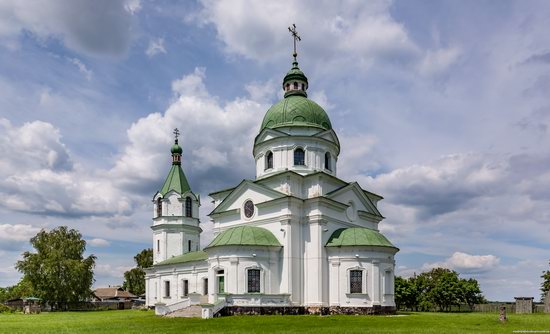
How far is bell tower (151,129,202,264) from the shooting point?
51.5 m

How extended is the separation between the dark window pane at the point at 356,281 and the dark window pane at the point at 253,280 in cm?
639

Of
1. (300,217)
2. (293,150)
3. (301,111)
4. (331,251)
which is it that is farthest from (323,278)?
(301,111)

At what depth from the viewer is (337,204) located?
36938 mm

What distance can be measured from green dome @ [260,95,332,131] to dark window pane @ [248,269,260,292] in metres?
12.8

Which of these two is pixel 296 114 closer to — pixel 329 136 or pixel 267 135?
pixel 267 135

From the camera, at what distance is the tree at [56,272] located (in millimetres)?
55031

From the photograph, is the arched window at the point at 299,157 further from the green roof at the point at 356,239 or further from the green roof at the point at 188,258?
the green roof at the point at 188,258

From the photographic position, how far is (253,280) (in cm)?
3428

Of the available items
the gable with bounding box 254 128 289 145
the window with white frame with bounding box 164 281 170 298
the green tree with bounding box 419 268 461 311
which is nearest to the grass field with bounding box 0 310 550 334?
the gable with bounding box 254 128 289 145

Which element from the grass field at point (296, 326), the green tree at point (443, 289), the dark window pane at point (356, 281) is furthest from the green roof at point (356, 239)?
the green tree at point (443, 289)

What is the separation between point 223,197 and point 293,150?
7591mm

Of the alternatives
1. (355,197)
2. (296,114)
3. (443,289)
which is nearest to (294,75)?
(296,114)

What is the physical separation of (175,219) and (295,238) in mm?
20204

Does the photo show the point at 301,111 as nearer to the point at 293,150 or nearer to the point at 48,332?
the point at 293,150
